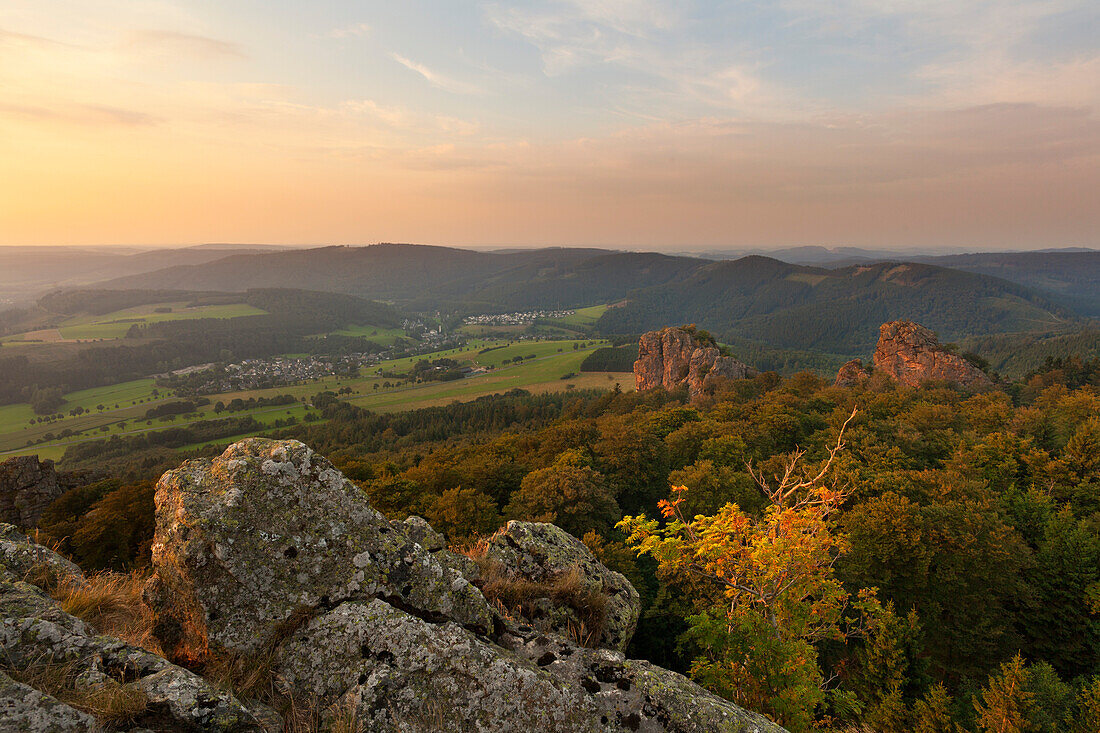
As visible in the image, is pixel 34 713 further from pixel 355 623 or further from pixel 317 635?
pixel 355 623

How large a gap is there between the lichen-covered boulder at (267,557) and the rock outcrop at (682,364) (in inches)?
3898

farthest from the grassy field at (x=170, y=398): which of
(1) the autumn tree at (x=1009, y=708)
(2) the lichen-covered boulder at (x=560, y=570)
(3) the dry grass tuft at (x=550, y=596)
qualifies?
(1) the autumn tree at (x=1009, y=708)

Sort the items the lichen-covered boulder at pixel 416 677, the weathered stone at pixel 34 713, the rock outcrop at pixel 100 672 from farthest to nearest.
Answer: the lichen-covered boulder at pixel 416 677, the rock outcrop at pixel 100 672, the weathered stone at pixel 34 713

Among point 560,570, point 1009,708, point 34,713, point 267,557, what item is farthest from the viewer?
point 1009,708

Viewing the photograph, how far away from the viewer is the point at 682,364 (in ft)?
424

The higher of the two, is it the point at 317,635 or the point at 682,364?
the point at 317,635

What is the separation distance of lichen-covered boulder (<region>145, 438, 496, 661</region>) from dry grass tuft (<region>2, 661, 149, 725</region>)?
63.7 inches

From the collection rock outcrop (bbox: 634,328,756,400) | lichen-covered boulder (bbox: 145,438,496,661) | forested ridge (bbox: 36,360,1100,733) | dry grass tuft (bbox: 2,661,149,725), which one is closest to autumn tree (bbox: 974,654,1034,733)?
forested ridge (bbox: 36,360,1100,733)

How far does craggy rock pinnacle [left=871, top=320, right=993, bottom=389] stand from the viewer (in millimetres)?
95125

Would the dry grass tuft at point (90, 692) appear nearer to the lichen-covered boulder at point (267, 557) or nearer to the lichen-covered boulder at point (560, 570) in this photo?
the lichen-covered boulder at point (267, 557)

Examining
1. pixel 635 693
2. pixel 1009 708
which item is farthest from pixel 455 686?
pixel 1009 708

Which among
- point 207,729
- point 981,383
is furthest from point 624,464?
point 981,383

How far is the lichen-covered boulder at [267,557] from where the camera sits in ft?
22.2

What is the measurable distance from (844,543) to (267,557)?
1492 centimetres
